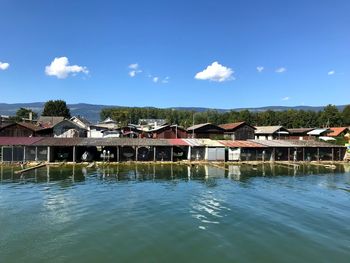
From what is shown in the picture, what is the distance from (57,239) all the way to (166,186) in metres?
15.8

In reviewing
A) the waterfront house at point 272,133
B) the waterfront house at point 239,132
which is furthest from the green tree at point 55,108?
the waterfront house at point 272,133

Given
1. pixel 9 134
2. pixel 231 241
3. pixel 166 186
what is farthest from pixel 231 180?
pixel 9 134

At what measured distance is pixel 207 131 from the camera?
66.4 meters

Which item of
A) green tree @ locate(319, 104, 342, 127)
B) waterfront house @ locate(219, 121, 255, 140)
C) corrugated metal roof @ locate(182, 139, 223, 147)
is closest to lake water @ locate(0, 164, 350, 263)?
corrugated metal roof @ locate(182, 139, 223, 147)

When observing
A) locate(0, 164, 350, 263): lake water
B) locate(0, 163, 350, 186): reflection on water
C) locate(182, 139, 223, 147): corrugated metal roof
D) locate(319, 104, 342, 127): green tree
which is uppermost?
locate(319, 104, 342, 127): green tree

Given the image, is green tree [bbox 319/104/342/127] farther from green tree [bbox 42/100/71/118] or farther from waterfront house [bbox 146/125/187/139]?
green tree [bbox 42/100/71/118]

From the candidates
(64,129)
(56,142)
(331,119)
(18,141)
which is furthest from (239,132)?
(331,119)

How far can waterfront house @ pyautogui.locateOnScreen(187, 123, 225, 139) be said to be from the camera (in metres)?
66.1

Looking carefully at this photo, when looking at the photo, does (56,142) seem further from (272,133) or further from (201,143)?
(272,133)

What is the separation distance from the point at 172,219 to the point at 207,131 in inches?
1831

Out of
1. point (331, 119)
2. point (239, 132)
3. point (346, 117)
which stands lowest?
point (239, 132)

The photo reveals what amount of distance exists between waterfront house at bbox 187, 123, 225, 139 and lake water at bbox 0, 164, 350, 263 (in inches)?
1160

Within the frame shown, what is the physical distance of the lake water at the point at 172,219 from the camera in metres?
15.7

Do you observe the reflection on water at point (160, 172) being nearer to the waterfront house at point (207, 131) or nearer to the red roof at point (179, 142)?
the red roof at point (179, 142)
